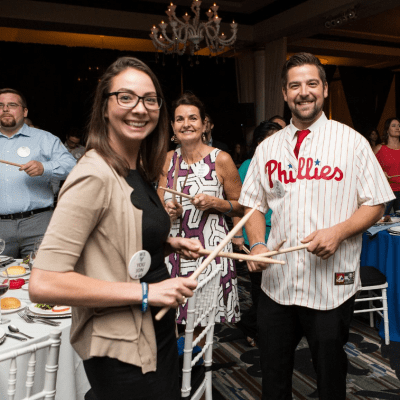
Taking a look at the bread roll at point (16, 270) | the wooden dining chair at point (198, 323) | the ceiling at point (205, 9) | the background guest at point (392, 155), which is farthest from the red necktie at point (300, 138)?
the ceiling at point (205, 9)

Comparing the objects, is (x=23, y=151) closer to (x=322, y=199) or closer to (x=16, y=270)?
(x=16, y=270)

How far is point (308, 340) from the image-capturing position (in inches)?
67.8

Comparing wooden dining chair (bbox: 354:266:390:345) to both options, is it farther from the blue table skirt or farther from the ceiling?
the ceiling

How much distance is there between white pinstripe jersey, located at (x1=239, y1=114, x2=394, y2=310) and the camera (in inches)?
65.2

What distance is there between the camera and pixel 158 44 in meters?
7.09

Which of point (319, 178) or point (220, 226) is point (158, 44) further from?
point (319, 178)

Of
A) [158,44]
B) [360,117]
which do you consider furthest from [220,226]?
[360,117]

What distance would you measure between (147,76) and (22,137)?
2.20 m

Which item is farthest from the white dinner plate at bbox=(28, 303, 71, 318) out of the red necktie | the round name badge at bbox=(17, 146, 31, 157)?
the round name badge at bbox=(17, 146, 31, 157)

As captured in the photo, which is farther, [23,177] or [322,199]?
[23,177]

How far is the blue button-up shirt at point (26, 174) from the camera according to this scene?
2.90 m

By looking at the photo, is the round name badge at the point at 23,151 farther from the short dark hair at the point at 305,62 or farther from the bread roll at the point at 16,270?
the short dark hair at the point at 305,62

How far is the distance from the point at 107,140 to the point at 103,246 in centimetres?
29

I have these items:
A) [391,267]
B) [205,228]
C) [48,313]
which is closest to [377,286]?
[391,267]
